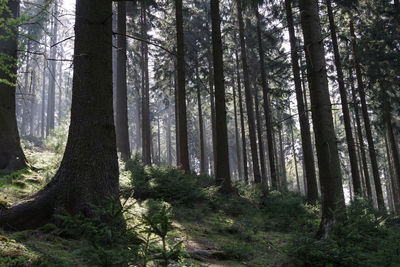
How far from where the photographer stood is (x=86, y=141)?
5.06 metres

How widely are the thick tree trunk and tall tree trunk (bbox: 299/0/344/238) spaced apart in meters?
4.14

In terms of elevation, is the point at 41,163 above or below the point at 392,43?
below

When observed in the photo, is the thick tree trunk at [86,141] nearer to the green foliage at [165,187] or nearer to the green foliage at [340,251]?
the green foliage at [340,251]

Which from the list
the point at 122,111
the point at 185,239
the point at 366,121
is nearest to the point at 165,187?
the point at 185,239

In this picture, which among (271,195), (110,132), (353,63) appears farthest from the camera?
(353,63)

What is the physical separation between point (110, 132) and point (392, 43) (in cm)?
1807

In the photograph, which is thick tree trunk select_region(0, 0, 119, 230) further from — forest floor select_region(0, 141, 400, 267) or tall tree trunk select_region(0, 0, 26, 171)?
tall tree trunk select_region(0, 0, 26, 171)

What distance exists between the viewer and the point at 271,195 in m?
13.1

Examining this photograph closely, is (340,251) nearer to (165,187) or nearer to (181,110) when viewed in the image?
(165,187)

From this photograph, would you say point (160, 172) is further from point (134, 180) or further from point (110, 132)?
point (110, 132)

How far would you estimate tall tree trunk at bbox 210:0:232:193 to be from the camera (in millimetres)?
11578

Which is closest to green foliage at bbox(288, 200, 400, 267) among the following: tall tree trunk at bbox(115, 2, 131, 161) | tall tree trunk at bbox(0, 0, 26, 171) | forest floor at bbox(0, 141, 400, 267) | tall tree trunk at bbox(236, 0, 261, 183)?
forest floor at bbox(0, 141, 400, 267)

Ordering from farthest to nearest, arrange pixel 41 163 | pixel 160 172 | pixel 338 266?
pixel 160 172, pixel 41 163, pixel 338 266

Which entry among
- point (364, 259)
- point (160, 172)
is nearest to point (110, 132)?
point (364, 259)
